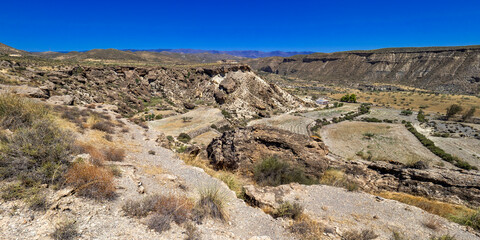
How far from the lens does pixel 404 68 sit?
96688 millimetres

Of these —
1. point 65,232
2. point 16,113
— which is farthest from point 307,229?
point 16,113

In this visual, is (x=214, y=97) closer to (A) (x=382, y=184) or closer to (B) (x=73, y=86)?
(B) (x=73, y=86)

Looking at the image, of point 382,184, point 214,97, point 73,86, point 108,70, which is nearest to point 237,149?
point 382,184

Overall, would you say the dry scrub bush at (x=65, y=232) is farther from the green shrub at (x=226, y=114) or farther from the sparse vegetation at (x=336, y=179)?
the green shrub at (x=226, y=114)

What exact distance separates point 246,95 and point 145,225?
114 feet

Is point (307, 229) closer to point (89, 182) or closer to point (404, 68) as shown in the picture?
point (89, 182)

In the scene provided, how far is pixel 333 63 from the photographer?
123 metres

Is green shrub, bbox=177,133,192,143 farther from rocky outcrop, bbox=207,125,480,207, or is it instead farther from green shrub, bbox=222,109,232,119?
green shrub, bbox=222,109,232,119

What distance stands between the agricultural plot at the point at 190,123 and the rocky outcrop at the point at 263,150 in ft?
36.1

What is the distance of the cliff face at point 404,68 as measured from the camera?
7775cm

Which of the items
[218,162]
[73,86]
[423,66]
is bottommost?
[218,162]

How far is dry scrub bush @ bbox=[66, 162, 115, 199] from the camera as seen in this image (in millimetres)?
3854

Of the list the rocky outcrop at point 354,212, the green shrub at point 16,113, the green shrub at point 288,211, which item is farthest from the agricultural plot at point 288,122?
the green shrub at point 16,113

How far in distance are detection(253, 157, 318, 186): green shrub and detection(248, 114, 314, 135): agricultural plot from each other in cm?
2157
